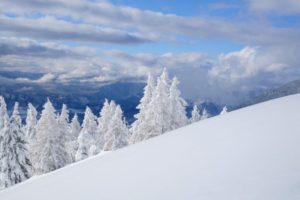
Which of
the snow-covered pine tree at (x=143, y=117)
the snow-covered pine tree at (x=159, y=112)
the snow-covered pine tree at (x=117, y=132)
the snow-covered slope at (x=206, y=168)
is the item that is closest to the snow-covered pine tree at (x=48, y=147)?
the snow-covered pine tree at (x=117, y=132)

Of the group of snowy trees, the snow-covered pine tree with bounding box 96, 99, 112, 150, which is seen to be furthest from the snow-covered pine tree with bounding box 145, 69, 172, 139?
the snow-covered pine tree with bounding box 96, 99, 112, 150

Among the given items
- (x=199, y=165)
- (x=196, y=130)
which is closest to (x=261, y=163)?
(x=199, y=165)

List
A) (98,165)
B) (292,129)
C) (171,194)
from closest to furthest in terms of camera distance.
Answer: (171,194), (292,129), (98,165)

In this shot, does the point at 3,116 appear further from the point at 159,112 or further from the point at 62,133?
the point at 159,112

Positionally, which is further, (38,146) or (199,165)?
(38,146)

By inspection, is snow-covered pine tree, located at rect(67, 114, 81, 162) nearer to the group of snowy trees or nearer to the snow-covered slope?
the group of snowy trees

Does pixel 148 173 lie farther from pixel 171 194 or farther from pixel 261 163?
pixel 261 163

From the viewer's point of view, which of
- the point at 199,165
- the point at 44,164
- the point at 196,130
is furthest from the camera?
the point at 44,164

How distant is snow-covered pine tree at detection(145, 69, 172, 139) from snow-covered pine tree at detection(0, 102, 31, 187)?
13.4 metres

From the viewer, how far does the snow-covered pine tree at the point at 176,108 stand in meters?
43.1

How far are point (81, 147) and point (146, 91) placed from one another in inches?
412

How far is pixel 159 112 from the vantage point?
4206 cm

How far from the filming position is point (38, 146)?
45938mm

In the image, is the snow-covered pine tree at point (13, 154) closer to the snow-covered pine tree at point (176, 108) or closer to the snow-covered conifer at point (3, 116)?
the snow-covered conifer at point (3, 116)
